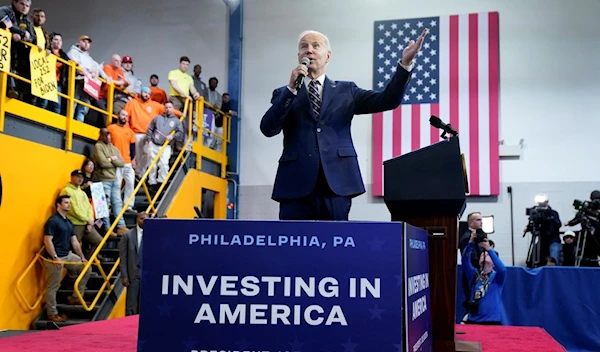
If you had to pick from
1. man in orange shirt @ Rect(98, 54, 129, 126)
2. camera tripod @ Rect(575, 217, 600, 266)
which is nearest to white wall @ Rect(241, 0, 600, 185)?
camera tripod @ Rect(575, 217, 600, 266)

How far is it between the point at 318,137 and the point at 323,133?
32 millimetres

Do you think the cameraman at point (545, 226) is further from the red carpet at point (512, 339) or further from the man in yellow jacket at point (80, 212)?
the man in yellow jacket at point (80, 212)

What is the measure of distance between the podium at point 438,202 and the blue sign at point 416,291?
0.46m

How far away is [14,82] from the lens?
25.0 ft

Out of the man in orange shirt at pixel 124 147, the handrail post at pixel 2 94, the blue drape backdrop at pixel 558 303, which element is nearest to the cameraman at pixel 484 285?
the blue drape backdrop at pixel 558 303

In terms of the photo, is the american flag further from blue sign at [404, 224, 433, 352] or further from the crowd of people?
blue sign at [404, 224, 433, 352]

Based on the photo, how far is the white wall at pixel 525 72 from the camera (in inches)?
451

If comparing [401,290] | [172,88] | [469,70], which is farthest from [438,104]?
[401,290]

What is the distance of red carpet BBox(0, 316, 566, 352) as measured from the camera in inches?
103

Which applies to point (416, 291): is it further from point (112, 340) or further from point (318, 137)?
point (112, 340)

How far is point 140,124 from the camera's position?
10062 millimetres

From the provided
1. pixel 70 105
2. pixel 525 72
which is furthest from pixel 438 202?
pixel 525 72

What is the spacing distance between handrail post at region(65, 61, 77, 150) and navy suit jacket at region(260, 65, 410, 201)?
6344 millimetres

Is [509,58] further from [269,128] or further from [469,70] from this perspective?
[269,128]
